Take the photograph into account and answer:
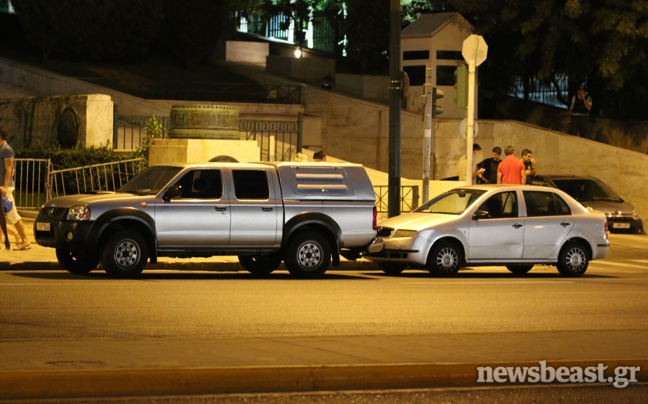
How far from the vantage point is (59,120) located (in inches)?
1160

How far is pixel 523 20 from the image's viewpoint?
113 ft

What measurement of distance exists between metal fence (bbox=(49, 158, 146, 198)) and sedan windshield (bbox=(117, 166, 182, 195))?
9577 mm

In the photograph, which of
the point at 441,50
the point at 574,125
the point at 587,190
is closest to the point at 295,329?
the point at 587,190

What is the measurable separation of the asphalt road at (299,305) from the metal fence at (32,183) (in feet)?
29.3

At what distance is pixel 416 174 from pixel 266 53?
16.2 m

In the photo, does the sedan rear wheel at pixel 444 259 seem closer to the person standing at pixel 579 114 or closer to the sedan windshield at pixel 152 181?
the sedan windshield at pixel 152 181

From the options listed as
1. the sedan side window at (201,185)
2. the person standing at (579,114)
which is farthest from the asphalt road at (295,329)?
the person standing at (579,114)

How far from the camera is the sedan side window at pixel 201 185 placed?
1606cm

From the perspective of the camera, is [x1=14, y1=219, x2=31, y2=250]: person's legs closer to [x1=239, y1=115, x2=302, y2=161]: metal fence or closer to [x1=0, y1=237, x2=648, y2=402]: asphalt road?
[x1=0, y1=237, x2=648, y2=402]: asphalt road

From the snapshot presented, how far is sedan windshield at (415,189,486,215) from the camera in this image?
18.2 m

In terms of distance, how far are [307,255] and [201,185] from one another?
1.86m

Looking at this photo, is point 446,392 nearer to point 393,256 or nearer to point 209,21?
point 393,256

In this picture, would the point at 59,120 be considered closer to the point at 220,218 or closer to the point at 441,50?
the point at 441,50

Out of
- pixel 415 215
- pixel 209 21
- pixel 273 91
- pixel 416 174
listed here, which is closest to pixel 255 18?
pixel 209 21
